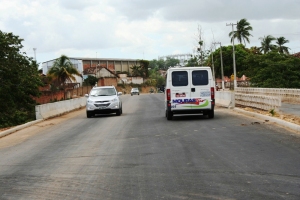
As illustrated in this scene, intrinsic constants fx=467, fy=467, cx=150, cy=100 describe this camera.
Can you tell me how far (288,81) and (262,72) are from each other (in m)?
4.14

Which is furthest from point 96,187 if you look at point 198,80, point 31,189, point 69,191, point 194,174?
point 198,80

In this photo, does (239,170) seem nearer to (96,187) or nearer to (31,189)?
(96,187)

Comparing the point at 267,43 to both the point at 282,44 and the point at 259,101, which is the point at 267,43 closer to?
the point at 282,44

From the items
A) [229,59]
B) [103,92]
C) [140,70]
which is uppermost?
[229,59]

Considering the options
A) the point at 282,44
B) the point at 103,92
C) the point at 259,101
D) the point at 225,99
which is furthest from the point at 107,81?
the point at 259,101

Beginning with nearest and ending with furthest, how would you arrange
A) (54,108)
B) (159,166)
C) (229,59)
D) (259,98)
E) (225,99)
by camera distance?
(159,166) → (259,98) → (54,108) → (225,99) → (229,59)

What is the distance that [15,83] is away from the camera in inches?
1103

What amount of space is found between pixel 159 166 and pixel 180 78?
11187 millimetres

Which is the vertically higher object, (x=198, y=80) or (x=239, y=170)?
(x=198, y=80)

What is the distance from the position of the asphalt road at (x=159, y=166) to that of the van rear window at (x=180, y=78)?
16.3ft

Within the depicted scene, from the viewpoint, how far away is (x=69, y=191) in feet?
24.2

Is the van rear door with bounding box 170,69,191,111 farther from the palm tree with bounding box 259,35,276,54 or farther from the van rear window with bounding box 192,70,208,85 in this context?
the palm tree with bounding box 259,35,276,54

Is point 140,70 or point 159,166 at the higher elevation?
point 140,70

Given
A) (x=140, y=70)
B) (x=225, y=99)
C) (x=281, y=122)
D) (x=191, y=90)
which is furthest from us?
(x=140, y=70)
